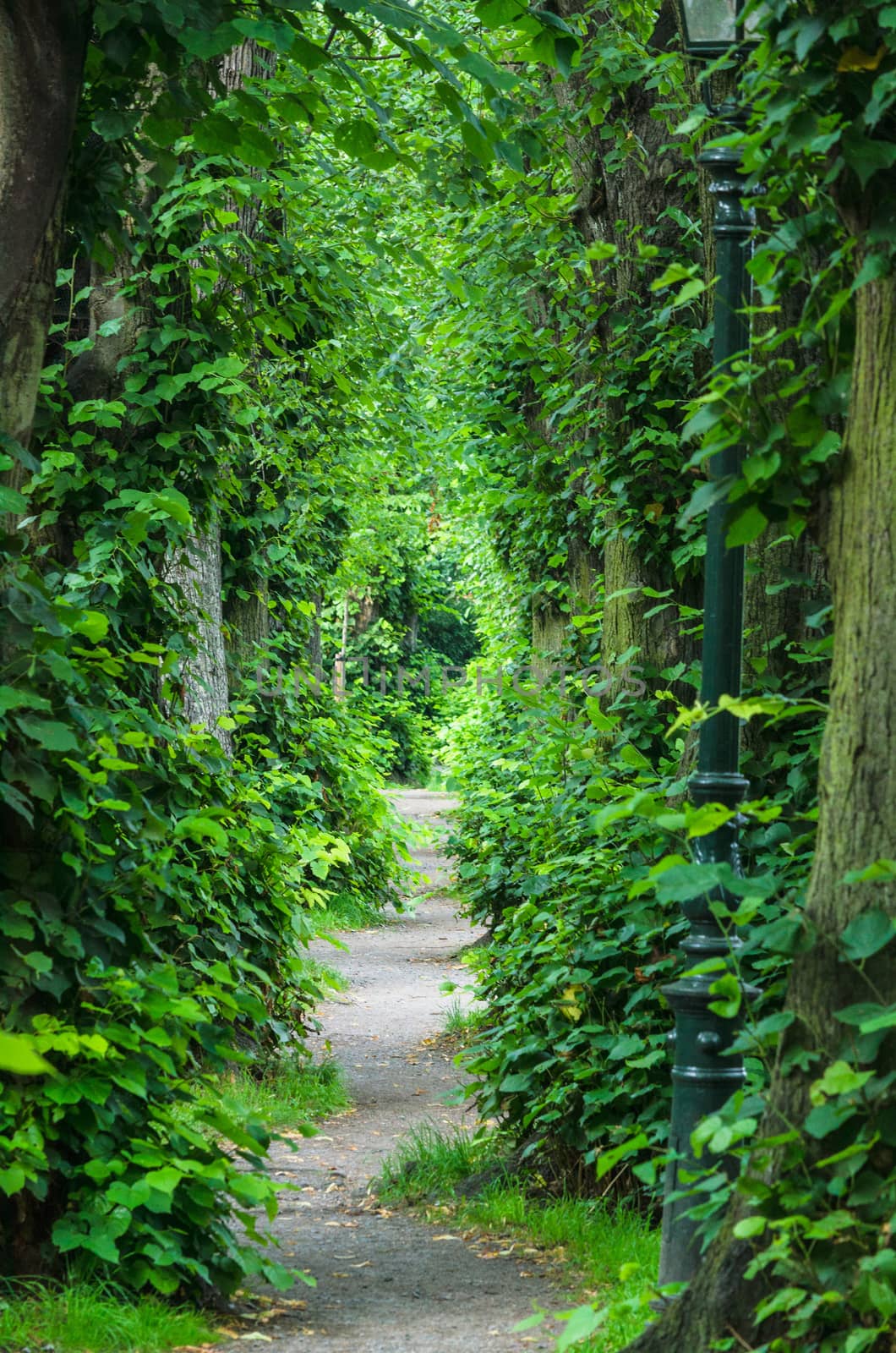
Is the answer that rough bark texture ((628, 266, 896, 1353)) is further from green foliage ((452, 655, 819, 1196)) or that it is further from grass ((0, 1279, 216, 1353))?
grass ((0, 1279, 216, 1353))

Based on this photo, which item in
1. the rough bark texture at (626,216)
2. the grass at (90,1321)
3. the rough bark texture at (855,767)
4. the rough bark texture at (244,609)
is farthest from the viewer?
the rough bark texture at (244,609)

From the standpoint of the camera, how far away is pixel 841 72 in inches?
126

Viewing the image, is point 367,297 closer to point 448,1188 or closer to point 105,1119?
point 448,1188

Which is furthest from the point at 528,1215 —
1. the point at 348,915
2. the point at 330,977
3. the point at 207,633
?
the point at 348,915

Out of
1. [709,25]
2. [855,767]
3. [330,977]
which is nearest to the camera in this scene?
[855,767]

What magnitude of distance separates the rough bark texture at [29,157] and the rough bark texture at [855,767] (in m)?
2.78

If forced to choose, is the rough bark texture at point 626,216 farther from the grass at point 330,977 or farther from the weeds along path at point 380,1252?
the grass at point 330,977

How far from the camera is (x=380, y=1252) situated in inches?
221

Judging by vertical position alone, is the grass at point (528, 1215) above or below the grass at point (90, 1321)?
below

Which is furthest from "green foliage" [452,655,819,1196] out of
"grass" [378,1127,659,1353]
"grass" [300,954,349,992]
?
"grass" [300,954,349,992]

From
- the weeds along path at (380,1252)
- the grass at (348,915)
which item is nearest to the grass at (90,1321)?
the weeds along path at (380,1252)

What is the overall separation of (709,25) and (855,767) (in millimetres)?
2690

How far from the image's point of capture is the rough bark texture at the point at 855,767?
310cm

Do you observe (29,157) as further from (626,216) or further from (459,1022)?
(459,1022)
